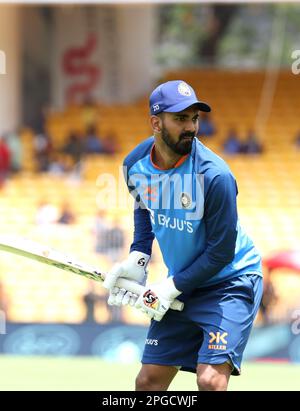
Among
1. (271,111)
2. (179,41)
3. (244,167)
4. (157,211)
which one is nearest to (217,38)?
(179,41)

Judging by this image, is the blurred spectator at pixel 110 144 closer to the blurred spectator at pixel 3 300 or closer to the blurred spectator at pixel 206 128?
the blurred spectator at pixel 206 128

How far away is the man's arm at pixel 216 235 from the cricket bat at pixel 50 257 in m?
0.36

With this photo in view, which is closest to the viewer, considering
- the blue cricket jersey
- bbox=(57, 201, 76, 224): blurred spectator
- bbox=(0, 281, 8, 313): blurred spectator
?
the blue cricket jersey

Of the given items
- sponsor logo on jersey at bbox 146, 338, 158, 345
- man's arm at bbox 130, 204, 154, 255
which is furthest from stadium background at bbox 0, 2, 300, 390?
sponsor logo on jersey at bbox 146, 338, 158, 345

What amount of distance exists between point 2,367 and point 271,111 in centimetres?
1100

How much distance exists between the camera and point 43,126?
20.6 m

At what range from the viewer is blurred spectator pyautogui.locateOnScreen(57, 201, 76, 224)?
56.2 ft

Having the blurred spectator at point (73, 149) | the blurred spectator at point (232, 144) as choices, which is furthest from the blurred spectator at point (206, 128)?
the blurred spectator at point (73, 149)

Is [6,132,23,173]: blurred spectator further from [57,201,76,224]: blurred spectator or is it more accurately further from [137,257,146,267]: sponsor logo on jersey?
[137,257,146,267]: sponsor logo on jersey

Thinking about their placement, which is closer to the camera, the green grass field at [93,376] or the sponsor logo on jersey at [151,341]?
the sponsor logo on jersey at [151,341]

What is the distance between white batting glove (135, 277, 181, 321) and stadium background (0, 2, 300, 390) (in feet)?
18.8

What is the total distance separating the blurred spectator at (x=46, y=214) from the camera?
17.1 metres

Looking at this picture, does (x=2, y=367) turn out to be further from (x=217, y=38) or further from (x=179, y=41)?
(x=179, y=41)

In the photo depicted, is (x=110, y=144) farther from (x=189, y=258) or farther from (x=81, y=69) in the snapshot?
(x=189, y=258)
